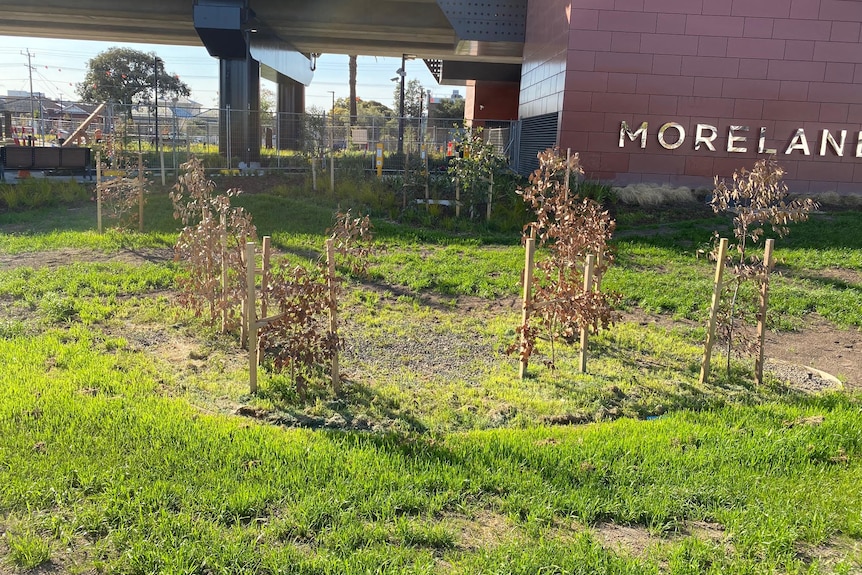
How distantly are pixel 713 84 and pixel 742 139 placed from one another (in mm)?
1419

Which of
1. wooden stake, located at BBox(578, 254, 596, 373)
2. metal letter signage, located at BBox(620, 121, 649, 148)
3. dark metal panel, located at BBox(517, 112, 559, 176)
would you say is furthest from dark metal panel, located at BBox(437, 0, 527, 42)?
wooden stake, located at BBox(578, 254, 596, 373)

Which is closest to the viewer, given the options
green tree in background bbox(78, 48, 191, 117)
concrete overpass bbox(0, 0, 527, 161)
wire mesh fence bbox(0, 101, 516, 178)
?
wire mesh fence bbox(0, 101, 516, 178)

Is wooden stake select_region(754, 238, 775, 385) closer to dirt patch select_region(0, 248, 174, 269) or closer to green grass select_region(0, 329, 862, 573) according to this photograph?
green grass select_region(0, 329, 862, 573)

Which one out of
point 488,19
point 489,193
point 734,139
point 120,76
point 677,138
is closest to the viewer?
→ point 489,193

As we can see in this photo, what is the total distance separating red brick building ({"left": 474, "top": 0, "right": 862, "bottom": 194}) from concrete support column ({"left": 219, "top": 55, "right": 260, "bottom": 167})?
10.6m

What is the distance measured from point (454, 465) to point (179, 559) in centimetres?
163

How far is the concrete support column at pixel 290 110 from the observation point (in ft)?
76.1

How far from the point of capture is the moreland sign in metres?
16.3

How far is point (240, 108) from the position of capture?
946 inches

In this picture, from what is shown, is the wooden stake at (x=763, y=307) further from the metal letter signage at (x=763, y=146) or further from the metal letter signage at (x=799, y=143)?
the metal letter signage at (x=799, y=143)

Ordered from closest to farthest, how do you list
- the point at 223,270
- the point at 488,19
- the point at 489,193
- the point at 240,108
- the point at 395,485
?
1. the point at 395,485
2. the point at 223,270
3. the point at 489,193
4. the point at 488,19
5. the point at 240,108

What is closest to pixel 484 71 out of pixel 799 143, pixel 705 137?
pixel 705 137

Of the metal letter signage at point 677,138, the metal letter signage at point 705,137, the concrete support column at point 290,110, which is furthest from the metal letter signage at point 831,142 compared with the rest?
the concrete support column at point 290,110

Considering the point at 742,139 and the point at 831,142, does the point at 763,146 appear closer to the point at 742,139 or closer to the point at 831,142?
the point at 742,139
